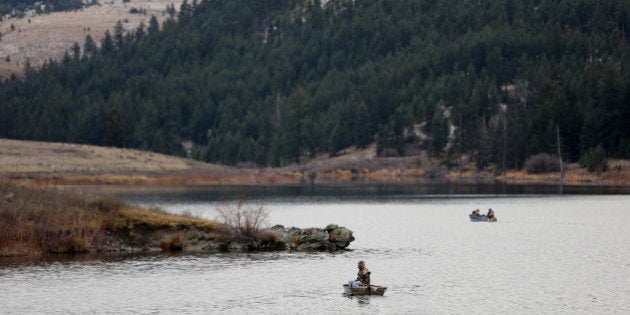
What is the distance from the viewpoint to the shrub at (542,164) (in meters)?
176

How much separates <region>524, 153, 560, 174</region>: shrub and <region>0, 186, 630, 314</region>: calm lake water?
81.8m

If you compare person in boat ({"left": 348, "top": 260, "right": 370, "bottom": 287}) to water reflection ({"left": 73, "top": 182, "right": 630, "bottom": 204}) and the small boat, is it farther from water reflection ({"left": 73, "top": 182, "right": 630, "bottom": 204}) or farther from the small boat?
water reflection ({"left": 73, "top": 182, "right": 630, "bottom": 204})

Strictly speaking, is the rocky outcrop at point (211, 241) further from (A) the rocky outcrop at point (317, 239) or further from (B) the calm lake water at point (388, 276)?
(B) the calm lake water at point (388, 276)

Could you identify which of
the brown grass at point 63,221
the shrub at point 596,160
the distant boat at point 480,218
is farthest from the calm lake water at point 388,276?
the shrub at point 596,160

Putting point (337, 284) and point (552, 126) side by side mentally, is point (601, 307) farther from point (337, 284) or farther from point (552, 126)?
point (552, 126)

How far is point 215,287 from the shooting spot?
54.1 meters

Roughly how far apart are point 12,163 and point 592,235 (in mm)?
121865

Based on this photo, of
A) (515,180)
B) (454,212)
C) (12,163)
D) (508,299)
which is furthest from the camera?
(515,180)

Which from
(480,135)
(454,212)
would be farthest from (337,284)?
(480,135)

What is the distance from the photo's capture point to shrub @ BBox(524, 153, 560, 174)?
578 feet

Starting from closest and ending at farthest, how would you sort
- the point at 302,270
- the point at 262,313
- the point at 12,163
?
the point at 262,313 → the point at 302,270 → the point at 12,163

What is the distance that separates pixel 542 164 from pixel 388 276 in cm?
12652

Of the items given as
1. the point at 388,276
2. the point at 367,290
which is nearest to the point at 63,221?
the point at 388,276

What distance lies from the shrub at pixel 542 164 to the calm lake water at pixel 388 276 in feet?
268
